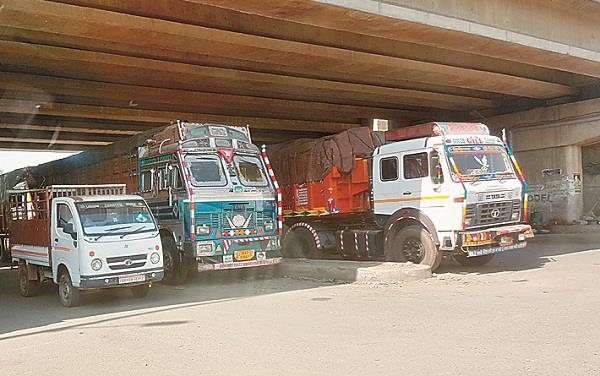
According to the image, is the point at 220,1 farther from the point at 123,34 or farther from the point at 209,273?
the point at 209,273

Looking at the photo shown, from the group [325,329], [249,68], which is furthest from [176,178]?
[325,329]

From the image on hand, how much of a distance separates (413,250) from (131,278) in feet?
20.9

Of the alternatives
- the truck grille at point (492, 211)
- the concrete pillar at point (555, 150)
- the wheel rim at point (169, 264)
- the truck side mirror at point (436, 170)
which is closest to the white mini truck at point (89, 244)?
the wheel rim at point (169, 264)

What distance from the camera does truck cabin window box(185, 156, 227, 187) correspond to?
46.0 feet

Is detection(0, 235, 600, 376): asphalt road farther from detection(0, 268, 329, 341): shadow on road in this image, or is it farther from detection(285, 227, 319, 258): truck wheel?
detection(285, 227, 319, 258): truck wheel

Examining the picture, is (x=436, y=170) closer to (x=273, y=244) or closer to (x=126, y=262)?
(x=273, y=244)

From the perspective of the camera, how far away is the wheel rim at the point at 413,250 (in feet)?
46.9

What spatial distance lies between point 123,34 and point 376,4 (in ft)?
17.9

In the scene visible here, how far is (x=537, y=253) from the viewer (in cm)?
1791

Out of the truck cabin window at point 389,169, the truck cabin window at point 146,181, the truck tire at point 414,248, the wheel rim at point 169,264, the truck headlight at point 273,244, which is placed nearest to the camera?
the truck tire at point 414,248

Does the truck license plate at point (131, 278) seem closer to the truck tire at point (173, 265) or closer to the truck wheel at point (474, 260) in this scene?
the truck tire at point (173, 265)

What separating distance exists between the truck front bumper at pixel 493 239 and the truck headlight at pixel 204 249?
17.3 ft

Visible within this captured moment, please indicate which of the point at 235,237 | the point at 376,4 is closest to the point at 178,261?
the point at 235,237

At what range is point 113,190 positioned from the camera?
14.6 meters
